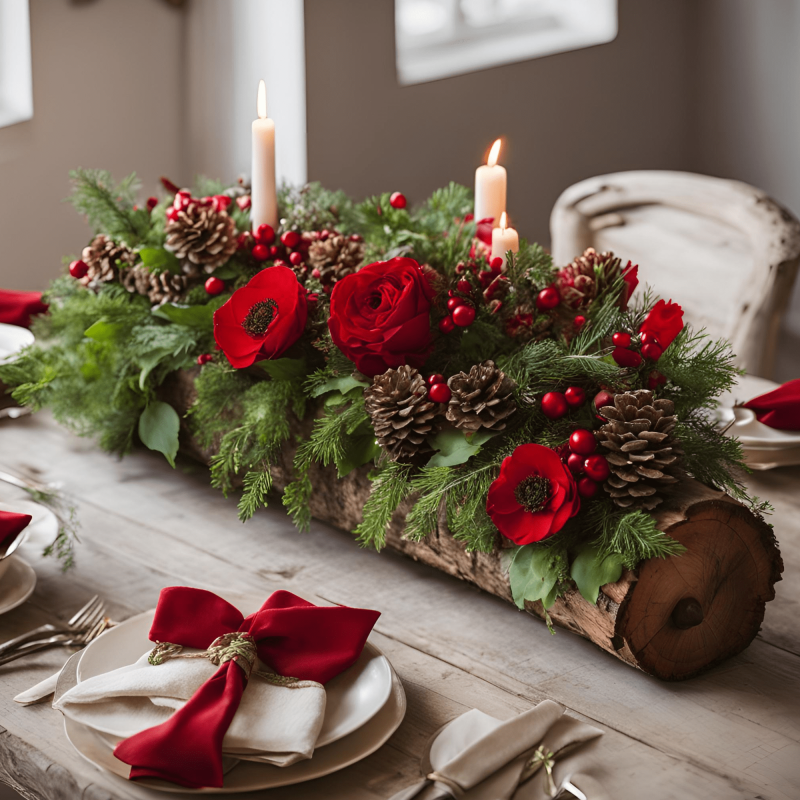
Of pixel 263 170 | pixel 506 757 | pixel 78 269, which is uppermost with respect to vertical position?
pixel 263 170

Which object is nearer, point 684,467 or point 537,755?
point 537,755

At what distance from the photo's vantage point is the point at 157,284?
111cm

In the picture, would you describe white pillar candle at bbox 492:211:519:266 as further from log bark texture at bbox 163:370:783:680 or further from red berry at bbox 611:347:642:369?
log bark texture at bbox 163:370:783:680

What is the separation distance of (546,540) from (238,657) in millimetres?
Result: 252

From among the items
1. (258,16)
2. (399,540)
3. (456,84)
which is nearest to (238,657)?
(399,540)

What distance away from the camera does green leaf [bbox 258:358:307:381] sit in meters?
0.92

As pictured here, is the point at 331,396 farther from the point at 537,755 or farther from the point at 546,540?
the point at 537,755

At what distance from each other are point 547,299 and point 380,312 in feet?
0.58

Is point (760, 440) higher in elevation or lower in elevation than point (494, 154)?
lower

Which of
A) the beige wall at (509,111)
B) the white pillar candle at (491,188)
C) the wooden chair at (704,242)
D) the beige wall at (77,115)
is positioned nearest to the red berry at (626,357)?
the white pillar candle at (491,188)

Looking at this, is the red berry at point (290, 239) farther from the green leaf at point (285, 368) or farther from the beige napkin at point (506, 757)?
the beige napkin at point (506, 757)

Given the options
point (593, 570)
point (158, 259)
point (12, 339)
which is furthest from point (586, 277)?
point (12, 339)

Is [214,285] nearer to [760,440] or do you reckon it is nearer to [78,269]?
[78,269]

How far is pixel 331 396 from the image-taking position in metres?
0.91
